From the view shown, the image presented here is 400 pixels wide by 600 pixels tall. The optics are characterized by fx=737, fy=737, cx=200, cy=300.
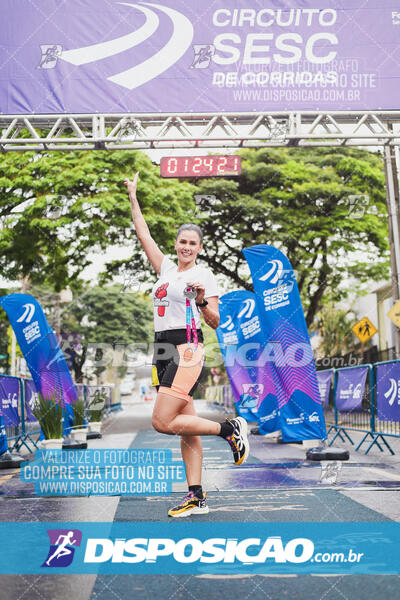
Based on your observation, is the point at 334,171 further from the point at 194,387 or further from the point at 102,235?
the point at 194,387

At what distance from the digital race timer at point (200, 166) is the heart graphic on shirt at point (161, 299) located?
21.9 feet

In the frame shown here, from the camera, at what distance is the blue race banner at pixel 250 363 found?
12.3m

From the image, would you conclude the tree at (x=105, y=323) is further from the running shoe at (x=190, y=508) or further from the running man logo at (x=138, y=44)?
the running shoe at (x=190, y=508)

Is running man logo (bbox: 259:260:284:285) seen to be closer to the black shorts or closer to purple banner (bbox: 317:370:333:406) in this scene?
purple banner (bbox: 317:370:333:406)

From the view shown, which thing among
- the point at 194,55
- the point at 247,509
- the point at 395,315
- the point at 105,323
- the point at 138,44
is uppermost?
the point at 138,44

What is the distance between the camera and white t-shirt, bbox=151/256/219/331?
189 inches

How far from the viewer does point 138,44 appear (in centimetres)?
1098

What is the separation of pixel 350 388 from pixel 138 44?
6.22m

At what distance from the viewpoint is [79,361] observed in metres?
37.8

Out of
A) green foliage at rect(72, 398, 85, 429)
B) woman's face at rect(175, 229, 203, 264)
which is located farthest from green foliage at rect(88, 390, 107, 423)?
woman's face at rect(175, 229, 203, 264)

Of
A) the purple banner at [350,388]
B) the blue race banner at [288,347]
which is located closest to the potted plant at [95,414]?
the purple banner at [350,388]

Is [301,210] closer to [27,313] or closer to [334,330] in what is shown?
[27,313]

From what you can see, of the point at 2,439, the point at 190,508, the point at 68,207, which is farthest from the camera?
the point at 68,207

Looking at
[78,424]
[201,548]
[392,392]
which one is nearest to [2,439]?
[78,424]
